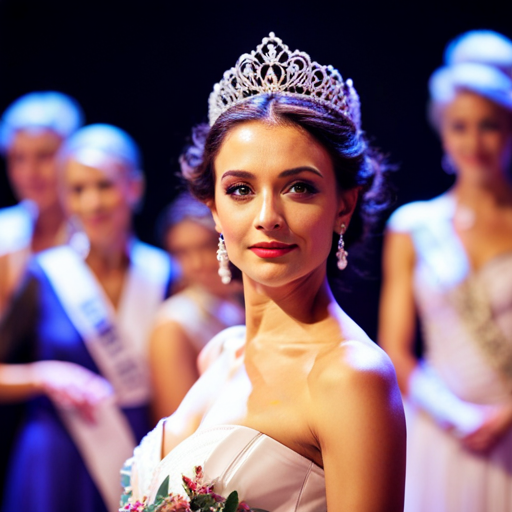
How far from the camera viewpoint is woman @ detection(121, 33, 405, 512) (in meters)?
1.25

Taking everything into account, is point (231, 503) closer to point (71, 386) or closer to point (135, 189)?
point (71, 386)

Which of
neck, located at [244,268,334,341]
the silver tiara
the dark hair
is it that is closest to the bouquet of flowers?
neck, located at [244,268,334,341]

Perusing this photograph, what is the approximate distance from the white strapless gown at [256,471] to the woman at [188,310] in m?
1.56

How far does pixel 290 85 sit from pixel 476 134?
1.62m

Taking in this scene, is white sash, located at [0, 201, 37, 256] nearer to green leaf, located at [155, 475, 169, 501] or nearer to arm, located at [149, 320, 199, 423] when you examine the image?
arm, located at [149, 320, 199, 423]

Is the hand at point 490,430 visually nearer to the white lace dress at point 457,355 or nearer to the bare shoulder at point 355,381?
the white lace dress at point 457,355

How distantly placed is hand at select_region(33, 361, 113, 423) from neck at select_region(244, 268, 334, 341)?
1798 millimetres

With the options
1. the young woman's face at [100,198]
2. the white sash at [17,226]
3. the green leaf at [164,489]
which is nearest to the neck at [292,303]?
the green leaf at [164,489]

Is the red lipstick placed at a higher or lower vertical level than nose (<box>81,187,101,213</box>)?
lower

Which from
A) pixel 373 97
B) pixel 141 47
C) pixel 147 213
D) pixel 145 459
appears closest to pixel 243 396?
pixel 145 459

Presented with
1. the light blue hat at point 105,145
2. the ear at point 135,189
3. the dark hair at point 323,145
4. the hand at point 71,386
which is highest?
the light blue hat at point 105,145

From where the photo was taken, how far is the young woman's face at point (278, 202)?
1.37 m

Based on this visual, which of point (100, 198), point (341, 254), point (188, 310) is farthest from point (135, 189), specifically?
point (341, 254)

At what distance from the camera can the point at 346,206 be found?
151 centimetres
